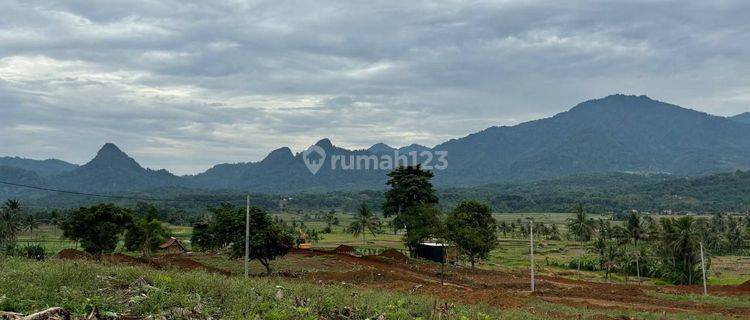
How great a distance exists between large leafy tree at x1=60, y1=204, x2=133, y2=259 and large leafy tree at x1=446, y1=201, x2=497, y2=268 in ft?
123

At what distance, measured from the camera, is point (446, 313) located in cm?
1842

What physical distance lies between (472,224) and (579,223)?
109 ft

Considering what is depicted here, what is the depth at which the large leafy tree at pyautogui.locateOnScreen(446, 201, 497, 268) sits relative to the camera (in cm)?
6359

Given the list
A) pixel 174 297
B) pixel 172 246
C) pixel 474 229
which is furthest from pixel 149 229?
pixel 174 297

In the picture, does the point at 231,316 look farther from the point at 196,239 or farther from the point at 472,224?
the point at 196,239

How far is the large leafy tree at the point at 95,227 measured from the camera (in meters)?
62.6

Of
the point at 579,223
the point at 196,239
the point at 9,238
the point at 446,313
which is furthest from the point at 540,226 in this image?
the point at 446,313

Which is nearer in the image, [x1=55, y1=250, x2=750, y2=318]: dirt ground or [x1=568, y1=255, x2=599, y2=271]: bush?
[x1=55, y1=250, x2=750, y2=318]: dirt ground

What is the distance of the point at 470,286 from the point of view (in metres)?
46.2

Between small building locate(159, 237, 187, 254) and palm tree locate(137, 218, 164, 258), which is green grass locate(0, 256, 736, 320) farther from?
small building locate(159, 237, 187, 254)

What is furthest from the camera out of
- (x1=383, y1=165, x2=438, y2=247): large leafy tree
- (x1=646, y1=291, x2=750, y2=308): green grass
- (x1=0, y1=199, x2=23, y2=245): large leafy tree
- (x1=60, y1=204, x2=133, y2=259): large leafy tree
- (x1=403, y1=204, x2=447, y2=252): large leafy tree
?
(x1=0, y1=199, x2=23, y2=245): large leafy tree

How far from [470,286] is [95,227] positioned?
42.2 m

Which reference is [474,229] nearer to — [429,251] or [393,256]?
[429,251]

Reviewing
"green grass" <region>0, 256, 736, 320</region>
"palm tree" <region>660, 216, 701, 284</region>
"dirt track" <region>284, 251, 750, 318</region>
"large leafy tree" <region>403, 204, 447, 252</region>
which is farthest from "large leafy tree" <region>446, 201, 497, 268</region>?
"green grass" <region>0, 256, 736, 320</region>
